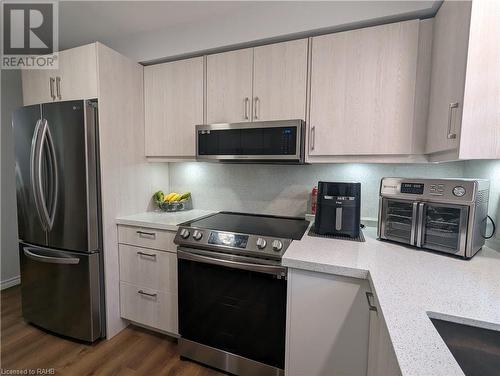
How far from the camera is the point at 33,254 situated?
1.84m

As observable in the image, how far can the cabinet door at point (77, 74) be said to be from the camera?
5.52 ft

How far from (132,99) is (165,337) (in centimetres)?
191

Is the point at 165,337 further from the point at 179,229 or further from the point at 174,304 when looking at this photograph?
the point at 179,229

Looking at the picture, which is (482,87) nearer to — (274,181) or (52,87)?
(274,181)

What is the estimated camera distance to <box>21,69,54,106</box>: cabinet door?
1857mm

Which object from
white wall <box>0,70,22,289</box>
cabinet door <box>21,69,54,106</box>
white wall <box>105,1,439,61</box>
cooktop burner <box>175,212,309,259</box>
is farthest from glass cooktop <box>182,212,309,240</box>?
white wall <box>0,70,22,289</box>

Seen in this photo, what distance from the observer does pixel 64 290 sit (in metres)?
1.78

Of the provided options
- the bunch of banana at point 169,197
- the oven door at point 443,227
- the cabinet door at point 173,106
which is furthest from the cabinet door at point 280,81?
the bunch of banana at point 169,197

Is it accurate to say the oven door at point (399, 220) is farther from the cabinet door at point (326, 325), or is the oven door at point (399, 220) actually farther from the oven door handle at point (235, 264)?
the oven door handle at point (235, 264)

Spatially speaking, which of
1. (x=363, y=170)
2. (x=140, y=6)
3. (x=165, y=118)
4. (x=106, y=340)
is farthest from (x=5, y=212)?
(x=363, y=170)

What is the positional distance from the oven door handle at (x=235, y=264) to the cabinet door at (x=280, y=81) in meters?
0.97

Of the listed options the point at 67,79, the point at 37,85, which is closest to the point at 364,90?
the point at 67,79

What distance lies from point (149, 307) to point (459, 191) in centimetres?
205

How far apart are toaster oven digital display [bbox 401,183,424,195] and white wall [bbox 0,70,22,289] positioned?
3.48 metres
